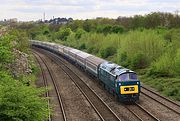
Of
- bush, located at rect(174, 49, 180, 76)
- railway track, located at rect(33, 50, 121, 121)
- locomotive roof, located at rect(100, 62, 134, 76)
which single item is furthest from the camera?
bush, located at rect(174, 49, 180, 76)

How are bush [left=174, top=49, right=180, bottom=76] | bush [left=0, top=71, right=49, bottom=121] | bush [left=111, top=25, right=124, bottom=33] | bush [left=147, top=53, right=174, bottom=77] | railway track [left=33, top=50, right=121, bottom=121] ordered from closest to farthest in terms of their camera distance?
1. bush [left=0, top=71, right=49, bottom=121]
2. railway track [left=33, top=50, right=121, bottom=121]
3. bush [left=174, top=49, right=180, bottom=76]
4. bush [left=147, top=53, right=174, bottom=77]
5. bush [left=111, top=25, right=124, bottom=33]

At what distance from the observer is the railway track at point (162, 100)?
24.6 m

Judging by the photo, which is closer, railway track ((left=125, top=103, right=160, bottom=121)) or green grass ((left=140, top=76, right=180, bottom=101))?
railway track ((left=125, top=103, right=160, bottom=121))

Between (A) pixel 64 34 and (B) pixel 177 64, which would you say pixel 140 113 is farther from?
(A) pixel 64 34

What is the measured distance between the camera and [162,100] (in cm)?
2744

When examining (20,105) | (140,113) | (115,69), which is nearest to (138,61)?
(115,69)

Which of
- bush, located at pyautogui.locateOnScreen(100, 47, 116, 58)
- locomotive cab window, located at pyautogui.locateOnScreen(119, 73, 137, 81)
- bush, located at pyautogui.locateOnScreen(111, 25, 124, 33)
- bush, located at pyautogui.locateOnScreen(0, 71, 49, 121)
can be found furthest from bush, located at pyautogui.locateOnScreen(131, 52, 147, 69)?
bush, located at pyautogui.locateOnScreen(111, 25, 124, 33)

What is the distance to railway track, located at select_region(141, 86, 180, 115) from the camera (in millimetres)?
24609

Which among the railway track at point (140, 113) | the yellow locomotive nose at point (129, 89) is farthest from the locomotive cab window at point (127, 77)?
the railway track at point (140, 113)

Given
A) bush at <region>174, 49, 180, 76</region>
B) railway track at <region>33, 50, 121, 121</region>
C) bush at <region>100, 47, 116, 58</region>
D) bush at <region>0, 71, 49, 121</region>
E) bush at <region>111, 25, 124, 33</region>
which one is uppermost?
bush at <region>111, 25, 124, 33</region>

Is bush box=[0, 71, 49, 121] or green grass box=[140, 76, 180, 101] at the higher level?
bush box=[0, 71, 49, 121]

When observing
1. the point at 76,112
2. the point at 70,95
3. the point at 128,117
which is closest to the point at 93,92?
the point at 70,95

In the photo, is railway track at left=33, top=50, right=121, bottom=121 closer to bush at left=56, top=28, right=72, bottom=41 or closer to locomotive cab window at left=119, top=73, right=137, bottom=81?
locomotive cab window at left=119, top=73, right=137, bottom=81

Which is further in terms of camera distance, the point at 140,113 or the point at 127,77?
the point at 127,77
